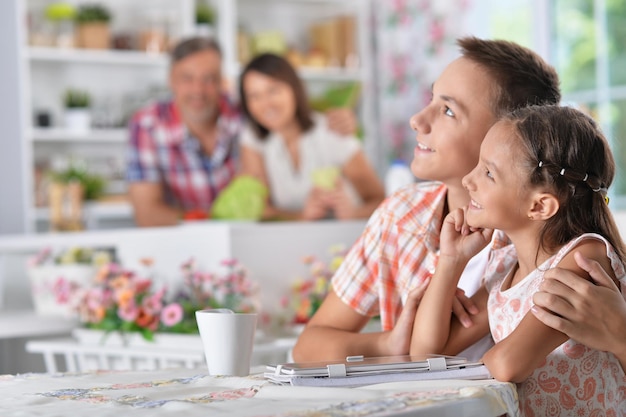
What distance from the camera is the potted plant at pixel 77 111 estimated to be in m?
5.00

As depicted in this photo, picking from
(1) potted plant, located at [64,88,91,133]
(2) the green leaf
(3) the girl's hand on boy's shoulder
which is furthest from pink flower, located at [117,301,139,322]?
(1) potted plant, located at [64,88,91,133]

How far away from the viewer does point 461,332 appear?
140 cm

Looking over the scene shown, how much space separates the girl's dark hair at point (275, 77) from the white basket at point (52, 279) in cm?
127

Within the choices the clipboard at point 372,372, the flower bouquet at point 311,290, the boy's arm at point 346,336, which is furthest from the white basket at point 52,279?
the clipboard at point 372,372

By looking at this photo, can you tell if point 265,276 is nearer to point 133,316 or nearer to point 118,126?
point 133,316

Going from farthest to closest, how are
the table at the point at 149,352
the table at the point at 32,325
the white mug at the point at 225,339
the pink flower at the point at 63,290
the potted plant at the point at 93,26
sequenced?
the potted plant at the point at 93,26 < the pink flower at the point at 63,290 < the table at the point at 32,325 < the table at the point at 149,352 < the white mug at the point at 225,339

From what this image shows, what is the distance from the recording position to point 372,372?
3.73 feet

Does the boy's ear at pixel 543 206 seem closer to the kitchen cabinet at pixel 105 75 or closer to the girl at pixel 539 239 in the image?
the girl at pixel 539 239

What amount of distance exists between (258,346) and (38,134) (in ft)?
9.79

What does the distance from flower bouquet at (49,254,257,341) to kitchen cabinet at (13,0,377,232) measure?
2.32m

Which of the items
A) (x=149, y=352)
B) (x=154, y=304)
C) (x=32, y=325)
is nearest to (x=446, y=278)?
(x=149, y=352)

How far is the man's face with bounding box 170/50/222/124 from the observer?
416 centimetres

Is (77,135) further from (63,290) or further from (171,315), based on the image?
(171,315)

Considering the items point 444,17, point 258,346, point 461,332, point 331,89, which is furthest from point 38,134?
point 461,332
